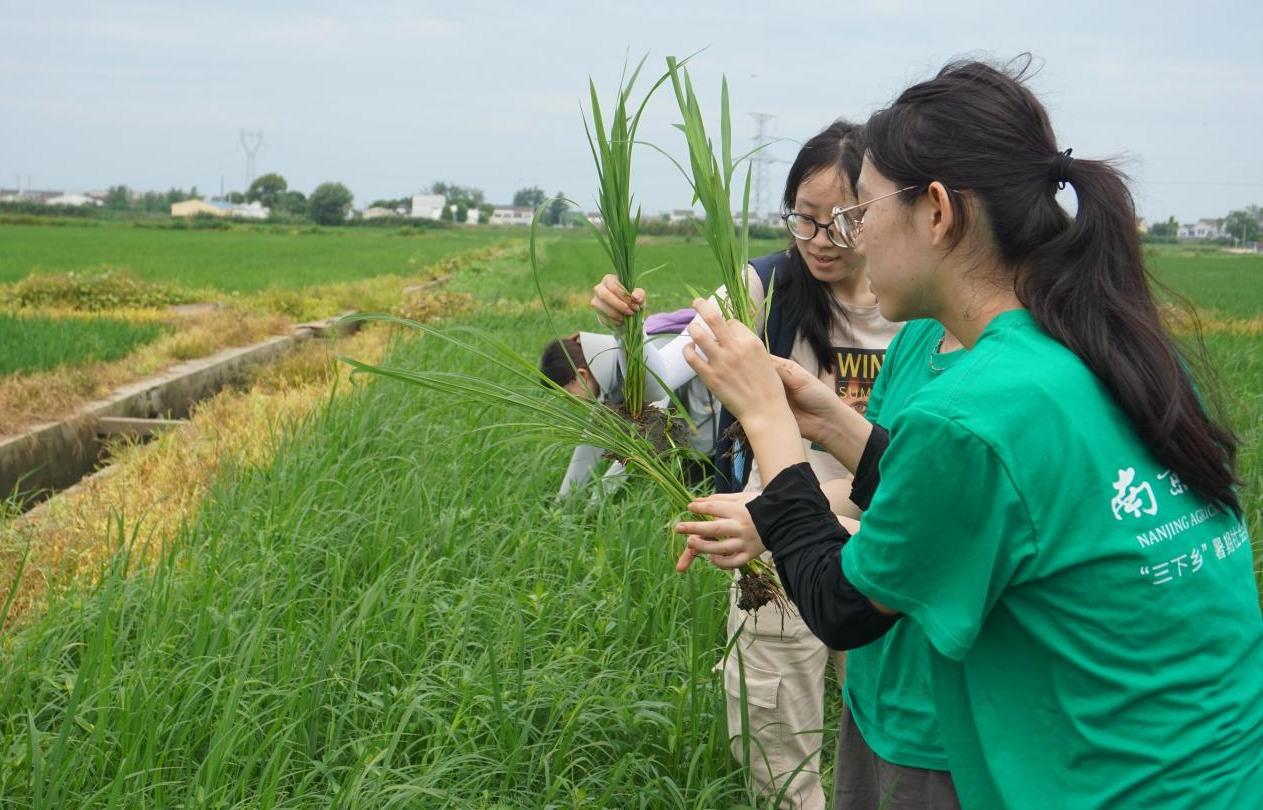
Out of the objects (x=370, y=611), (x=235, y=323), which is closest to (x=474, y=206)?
(x=235, y=323)

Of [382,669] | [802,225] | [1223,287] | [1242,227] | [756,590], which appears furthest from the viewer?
[1242,227]

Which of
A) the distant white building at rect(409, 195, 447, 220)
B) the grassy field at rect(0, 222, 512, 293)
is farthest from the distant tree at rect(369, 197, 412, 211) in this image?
the grassy field at rect(0, 222, 512, 293)

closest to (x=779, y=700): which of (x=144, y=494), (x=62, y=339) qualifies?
(x=144, y=494)

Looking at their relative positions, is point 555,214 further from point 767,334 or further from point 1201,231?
point 1201,231

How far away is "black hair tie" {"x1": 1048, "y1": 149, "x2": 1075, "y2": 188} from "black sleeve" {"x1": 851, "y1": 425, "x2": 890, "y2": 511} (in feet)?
1.69

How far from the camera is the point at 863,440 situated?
5.56ft

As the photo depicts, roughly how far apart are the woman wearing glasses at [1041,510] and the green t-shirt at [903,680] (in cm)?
20

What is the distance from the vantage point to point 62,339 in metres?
7.88

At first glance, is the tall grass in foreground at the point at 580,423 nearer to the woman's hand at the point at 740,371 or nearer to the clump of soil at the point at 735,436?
the clump of soil at the point at 735,436

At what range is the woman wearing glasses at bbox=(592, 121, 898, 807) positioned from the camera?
206cm

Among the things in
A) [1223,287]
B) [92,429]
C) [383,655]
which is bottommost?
[92,429]

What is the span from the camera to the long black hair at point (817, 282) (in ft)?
7.18

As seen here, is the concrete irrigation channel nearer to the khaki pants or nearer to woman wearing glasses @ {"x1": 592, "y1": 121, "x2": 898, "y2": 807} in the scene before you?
woman wearing glasses @ {"x1": 592, "y1": 121, "x2": 898, "y2": 807}

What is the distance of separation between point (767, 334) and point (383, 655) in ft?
3.51
